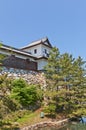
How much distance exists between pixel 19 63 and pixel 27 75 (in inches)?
66.7

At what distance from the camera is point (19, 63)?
24750mm

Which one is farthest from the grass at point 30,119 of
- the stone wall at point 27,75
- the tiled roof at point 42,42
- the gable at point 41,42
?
the tiled roof at point 42,42

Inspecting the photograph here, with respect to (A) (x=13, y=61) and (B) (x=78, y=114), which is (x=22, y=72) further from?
(B) (x=78, y=114)

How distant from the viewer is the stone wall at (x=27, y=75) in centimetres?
2216

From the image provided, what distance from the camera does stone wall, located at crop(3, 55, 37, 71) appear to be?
75.5 ft

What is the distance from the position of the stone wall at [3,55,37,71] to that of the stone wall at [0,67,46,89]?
64cm

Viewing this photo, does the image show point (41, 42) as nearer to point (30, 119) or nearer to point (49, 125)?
point (30, 119)

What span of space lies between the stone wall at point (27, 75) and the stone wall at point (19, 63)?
0.64 metres

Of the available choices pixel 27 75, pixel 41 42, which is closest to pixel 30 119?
pixel 27 75

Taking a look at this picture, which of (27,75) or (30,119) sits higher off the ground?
(27,75)

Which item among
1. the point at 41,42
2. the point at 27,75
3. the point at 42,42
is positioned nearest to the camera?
the point at 27,75

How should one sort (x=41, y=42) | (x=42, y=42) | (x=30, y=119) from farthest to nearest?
(x=42, y=42)
(x=41, y=42)
(x=30, y=119)

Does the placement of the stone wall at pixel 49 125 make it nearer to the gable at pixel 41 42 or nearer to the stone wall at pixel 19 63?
the stone wall at pixel 19 63

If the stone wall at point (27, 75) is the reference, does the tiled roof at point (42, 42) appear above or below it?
above
